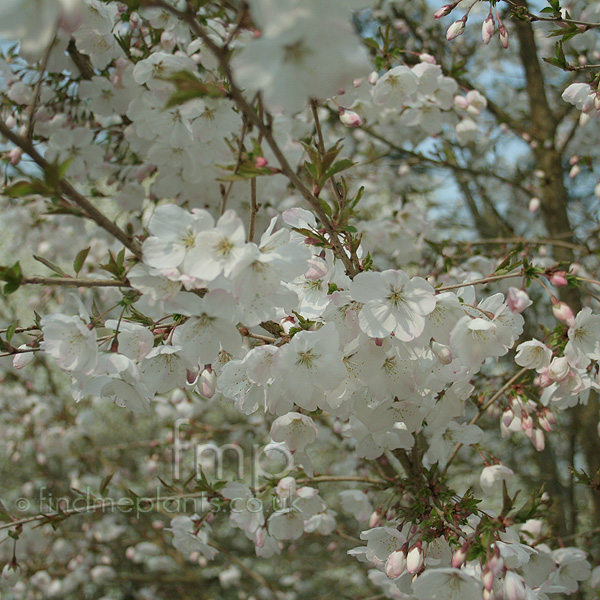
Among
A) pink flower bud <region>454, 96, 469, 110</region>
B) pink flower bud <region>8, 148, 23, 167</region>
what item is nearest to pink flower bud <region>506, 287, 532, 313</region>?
pink flower bud <region>454, 96, 469, 110</region>

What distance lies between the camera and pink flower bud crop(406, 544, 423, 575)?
Answer: 143cm

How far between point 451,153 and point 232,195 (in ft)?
5.03

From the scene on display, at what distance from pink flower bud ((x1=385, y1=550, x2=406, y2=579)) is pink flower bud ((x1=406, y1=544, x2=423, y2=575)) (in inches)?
0.8

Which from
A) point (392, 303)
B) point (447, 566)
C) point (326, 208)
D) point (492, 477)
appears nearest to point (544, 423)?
point (492, 477)

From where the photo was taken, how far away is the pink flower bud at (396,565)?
1.46 m

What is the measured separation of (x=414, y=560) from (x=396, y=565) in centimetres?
6

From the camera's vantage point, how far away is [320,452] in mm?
5094

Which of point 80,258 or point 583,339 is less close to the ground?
point 80,258

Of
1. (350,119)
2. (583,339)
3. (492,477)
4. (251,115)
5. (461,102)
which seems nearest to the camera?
Result: (251,115)

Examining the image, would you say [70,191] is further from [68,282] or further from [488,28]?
[488,28]

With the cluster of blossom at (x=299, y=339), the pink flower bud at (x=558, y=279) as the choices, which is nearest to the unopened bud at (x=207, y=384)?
the cluster of blossom at (x=299, y=339)

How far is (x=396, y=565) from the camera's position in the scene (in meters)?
1.46

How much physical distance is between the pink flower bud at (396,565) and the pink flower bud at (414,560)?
0.02 m

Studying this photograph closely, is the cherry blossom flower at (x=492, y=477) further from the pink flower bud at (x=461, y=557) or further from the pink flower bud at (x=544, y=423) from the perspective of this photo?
the pink flower bud at (x=461, y=557)
